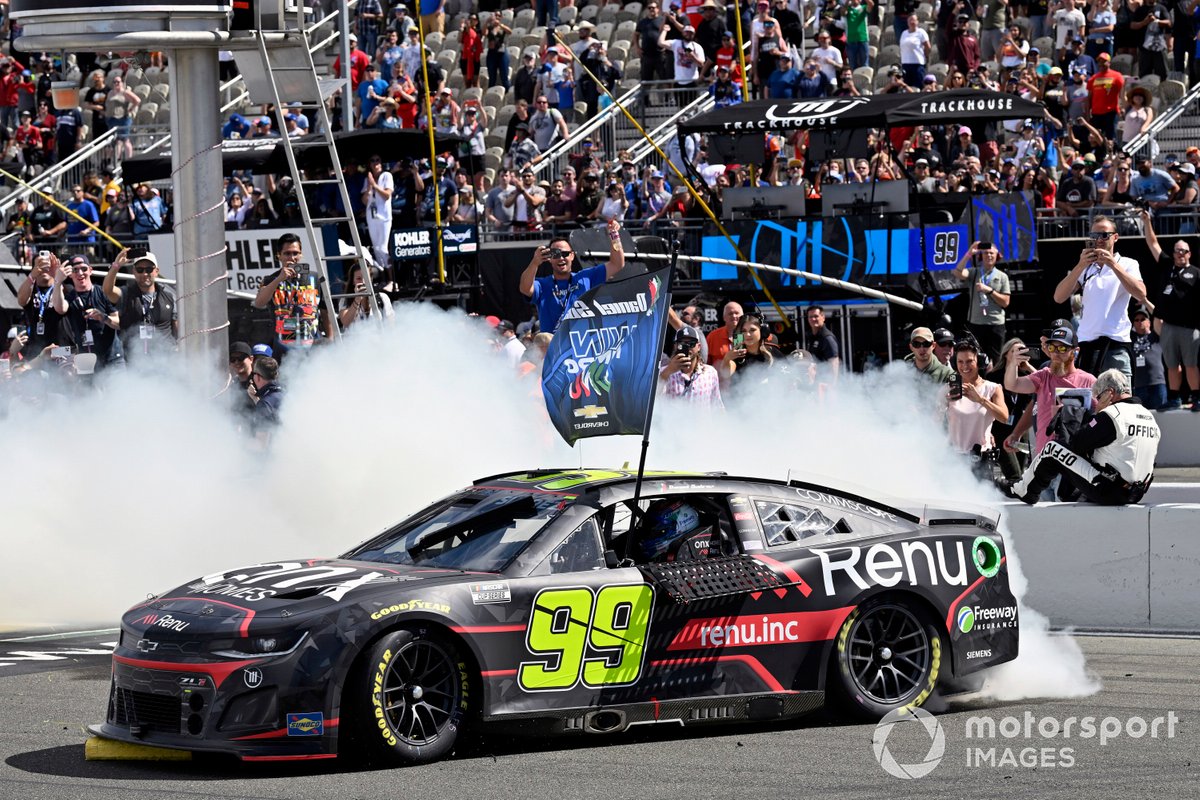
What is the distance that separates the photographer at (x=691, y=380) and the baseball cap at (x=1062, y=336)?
229cm

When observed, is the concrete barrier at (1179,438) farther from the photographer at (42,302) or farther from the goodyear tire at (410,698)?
the goodyear tire at (410,698)

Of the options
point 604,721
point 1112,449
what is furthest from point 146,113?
point 604,721

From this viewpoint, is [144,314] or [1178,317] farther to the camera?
[1178,317]

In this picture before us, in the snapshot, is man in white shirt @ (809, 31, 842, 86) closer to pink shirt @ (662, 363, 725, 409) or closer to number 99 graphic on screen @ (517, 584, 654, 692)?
pink shirt @ (662, 363, 725, 409)

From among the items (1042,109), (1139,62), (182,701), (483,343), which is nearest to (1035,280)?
(1042,109)

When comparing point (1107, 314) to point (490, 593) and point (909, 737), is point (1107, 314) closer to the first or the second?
point (909, 737)

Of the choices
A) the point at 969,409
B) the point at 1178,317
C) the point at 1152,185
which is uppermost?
the point at 1152,185

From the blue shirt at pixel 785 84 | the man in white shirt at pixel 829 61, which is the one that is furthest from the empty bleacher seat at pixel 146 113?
the man in white shirt at pixel 829 61

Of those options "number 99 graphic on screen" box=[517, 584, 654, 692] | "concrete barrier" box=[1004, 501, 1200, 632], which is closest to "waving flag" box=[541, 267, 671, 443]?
"number 99 graphic on screen" box=[517, 584, 654, 692]

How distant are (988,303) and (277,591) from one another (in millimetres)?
10454

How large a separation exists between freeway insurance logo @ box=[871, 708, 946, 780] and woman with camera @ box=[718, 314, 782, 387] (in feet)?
17.5

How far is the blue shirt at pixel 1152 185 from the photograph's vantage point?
1848 centimetres

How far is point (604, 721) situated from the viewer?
741 centimetres

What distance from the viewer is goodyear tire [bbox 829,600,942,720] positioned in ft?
25.9
